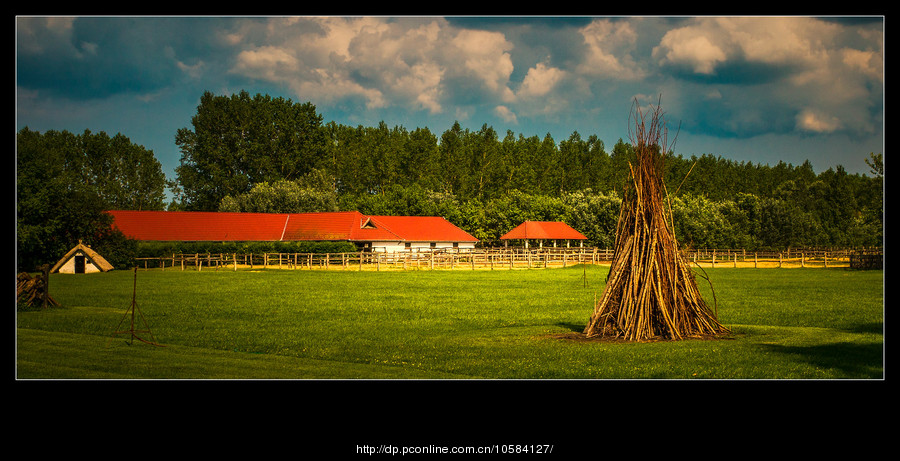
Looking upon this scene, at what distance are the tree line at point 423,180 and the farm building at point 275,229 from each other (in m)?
7.57

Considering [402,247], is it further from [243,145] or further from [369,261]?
[243,145]

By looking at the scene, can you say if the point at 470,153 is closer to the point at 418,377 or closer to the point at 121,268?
the point at 121,268

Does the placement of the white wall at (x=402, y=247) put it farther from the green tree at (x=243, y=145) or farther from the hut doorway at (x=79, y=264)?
the green tree at (x=243, y=145)

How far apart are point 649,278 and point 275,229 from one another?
5402 centimetres

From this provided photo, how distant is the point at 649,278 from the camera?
44.0 feet

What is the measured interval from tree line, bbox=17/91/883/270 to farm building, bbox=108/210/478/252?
757 cm

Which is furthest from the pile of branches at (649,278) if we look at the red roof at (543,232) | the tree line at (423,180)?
the red roof at (543,232)

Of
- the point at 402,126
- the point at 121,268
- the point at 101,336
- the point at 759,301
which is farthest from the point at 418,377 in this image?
the point at 402,126

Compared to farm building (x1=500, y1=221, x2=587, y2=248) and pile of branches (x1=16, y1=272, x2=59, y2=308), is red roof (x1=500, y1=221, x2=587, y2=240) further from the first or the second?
pile of branches (x1=16, y1=272, x2=59, y2=308)

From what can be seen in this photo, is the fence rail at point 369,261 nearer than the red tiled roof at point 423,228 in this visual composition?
Yes

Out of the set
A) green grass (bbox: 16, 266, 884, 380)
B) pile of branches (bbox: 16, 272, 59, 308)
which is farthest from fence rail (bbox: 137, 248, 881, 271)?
pile of branches (bbox: 16, 272, 59, 308)

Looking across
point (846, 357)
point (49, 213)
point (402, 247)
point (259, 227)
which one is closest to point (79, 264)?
point (49, 213)

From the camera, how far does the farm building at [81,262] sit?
42062mm

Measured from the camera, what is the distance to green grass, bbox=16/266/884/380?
11109 mm
